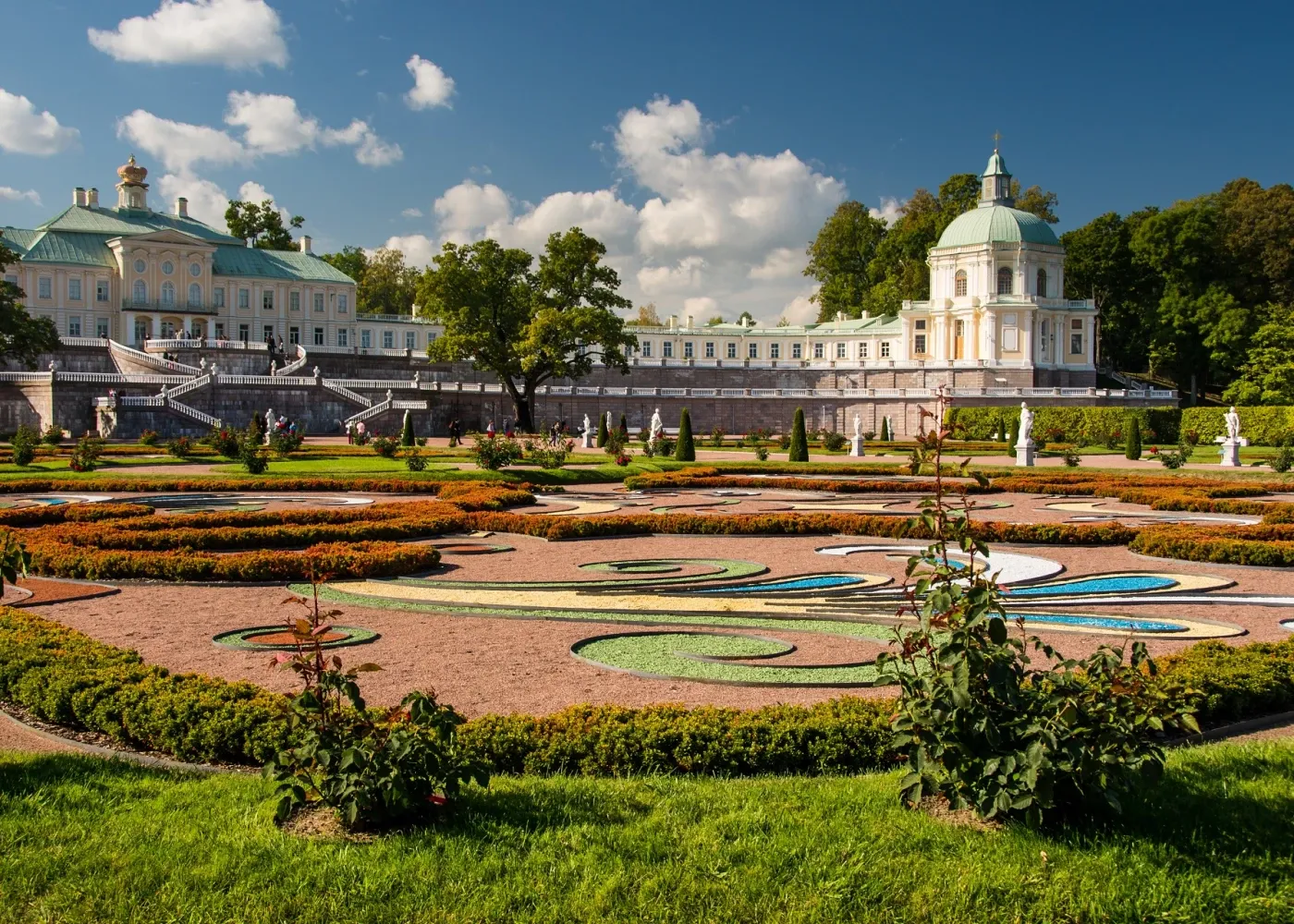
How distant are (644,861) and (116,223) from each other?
78825 millimetres

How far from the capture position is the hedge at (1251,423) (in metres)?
52.3

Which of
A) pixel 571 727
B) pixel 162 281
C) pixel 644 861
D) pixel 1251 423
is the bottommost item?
pixel 644 861

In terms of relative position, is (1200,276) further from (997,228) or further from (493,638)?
(493,638)

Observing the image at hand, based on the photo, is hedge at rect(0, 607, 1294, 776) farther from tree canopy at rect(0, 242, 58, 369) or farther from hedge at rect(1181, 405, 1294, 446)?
hedge at rect(1181, 405, 1294, 446)

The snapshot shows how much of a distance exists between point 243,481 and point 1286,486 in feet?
74.5

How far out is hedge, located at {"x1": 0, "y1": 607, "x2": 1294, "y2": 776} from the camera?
6730mm

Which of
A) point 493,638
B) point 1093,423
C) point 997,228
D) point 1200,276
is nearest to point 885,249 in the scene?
point 997,228

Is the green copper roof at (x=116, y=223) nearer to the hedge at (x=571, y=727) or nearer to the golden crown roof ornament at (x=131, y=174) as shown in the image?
the golden crown roof ornament at (x=131, y=174)

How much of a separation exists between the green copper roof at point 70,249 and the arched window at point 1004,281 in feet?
191

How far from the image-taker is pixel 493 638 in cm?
1038

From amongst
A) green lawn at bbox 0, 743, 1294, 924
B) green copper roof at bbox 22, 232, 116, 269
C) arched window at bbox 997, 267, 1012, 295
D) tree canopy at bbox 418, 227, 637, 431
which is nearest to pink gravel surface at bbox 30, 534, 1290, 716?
green lawn at bbox 0, 743, 1294, 924

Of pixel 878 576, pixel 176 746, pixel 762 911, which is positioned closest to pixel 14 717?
pixel 176 746

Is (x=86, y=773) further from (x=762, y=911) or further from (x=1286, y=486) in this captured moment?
(x=1286, y=486)

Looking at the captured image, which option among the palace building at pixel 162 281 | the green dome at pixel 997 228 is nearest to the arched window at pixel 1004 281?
the green dome at pixel 997 228
